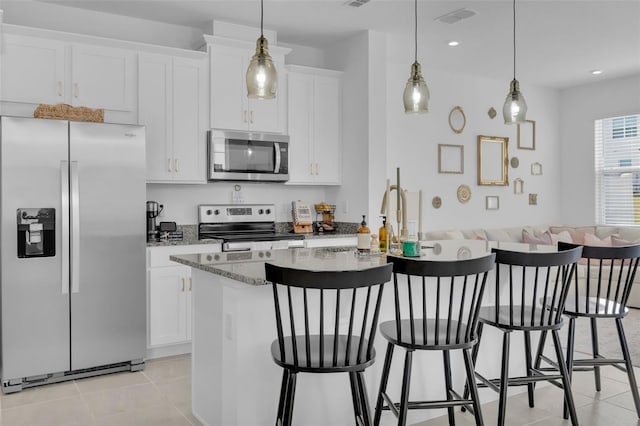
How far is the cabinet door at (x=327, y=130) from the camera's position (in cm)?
520

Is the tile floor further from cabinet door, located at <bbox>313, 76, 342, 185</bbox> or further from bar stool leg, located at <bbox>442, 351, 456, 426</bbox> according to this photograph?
cabinet door, located at <bbox>313, 76, 342, 185</bbox>

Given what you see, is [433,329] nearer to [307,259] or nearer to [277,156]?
[307,259]

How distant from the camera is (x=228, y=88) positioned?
4680 mm

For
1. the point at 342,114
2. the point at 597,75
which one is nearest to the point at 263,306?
the point at 342,114

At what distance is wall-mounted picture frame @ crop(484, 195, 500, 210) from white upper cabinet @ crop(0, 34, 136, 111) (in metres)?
4.52

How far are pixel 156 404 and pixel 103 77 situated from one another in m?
2.51

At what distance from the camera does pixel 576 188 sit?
7488 millimetres

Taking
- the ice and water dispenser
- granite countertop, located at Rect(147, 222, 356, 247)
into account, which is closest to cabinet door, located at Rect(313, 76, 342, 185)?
granite countertop, located at Rect(147, 222, 356, 247)

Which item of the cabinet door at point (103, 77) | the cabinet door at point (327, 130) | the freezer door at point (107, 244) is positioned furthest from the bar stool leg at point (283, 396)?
the cabinet door at point (327, 130)

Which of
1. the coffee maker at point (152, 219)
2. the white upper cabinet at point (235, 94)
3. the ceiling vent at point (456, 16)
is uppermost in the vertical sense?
the ceiling vent at point (456, 16)

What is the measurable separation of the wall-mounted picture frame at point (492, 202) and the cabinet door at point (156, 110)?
417 cm

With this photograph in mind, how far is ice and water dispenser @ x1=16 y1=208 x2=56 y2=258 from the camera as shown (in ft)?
11.2

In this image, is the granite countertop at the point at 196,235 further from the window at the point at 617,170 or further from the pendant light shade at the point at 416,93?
the window at the point at 617,170

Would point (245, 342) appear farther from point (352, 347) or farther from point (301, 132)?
point (301, 132)
